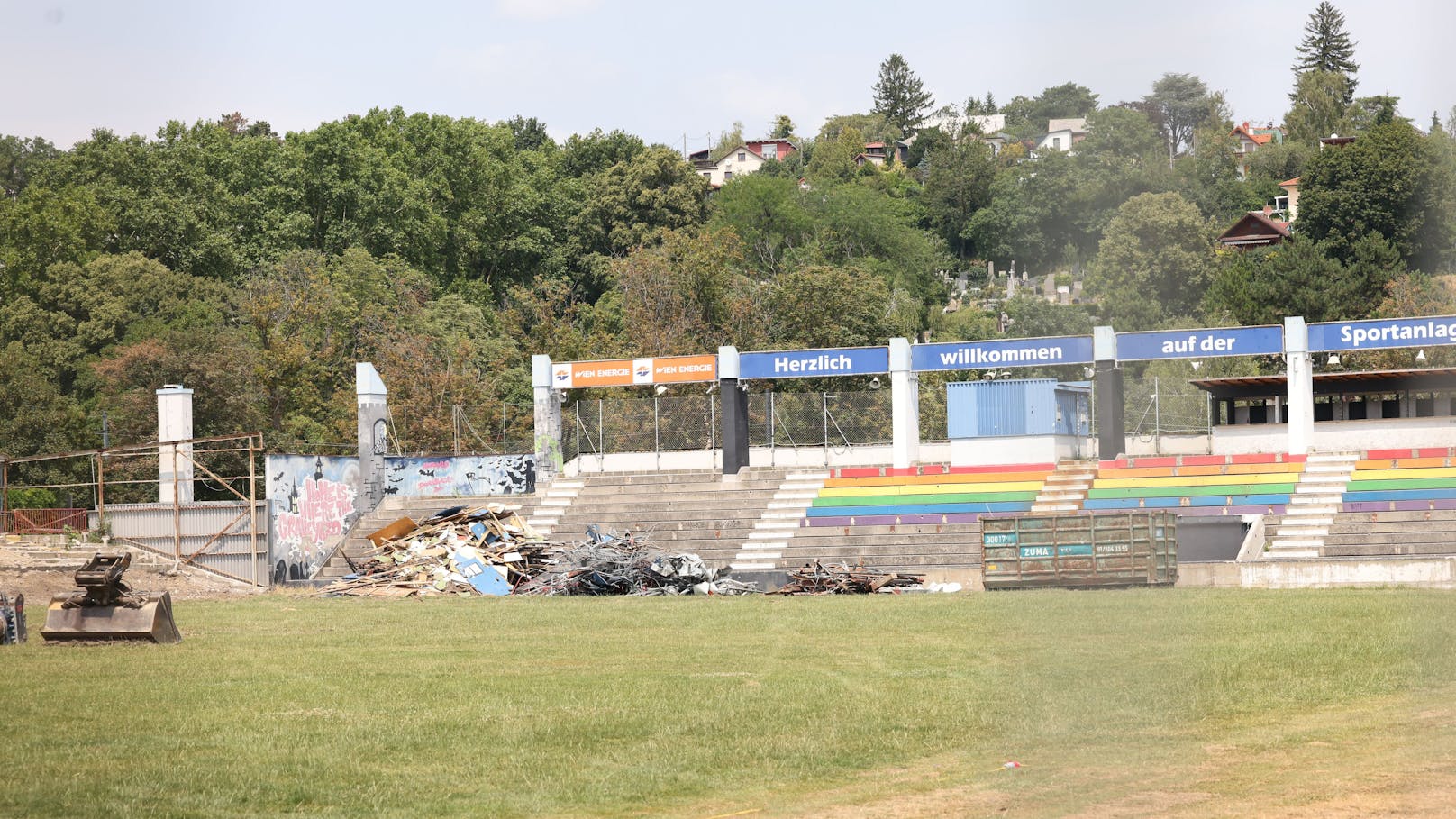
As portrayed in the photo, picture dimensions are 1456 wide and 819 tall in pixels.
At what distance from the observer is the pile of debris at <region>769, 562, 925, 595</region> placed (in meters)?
36.3

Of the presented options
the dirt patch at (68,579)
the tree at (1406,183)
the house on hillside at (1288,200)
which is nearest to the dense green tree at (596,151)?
the dirt patch at (68,579)

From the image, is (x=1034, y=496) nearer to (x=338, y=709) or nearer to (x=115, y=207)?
(x=338, y=709)

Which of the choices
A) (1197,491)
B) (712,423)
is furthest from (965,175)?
(712,423)

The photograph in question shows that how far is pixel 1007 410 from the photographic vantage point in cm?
4784

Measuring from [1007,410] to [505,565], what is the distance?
16512 millimetres

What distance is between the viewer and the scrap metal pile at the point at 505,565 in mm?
38062

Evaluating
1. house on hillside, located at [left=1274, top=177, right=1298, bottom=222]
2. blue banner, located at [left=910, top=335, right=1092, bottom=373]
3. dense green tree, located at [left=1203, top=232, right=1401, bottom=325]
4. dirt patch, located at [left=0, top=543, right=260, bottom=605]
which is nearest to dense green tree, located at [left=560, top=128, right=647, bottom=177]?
dense green tree, located at [left=1203, top=232, right=1401, bottom=325]

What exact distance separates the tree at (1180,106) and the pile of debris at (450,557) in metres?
32.4

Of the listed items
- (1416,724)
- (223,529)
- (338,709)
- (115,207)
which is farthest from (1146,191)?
(115,207)

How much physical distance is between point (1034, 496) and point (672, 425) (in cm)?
1399

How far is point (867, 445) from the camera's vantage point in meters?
51.4

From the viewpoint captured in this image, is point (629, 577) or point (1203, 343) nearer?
point (629, 577)

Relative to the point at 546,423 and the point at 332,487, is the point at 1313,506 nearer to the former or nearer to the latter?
the point at 546,423

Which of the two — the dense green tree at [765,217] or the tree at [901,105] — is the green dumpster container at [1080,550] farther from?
the tree at [901,105]
